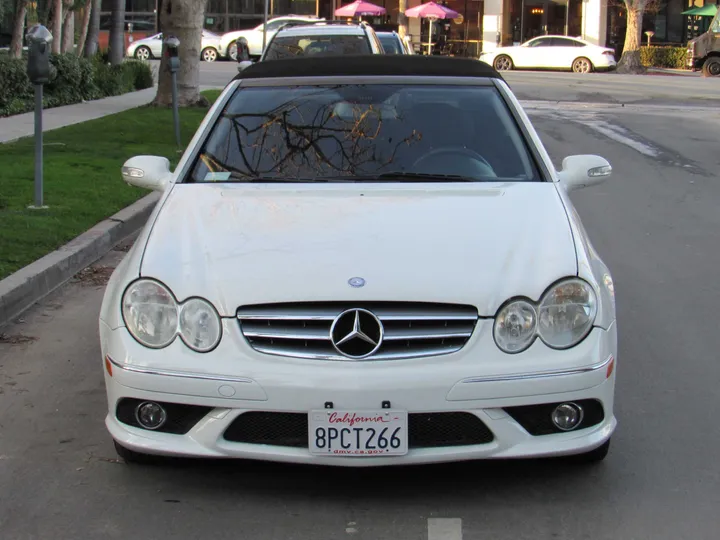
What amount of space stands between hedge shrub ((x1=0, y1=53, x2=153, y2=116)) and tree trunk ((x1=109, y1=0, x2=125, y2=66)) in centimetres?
52

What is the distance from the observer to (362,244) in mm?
4074

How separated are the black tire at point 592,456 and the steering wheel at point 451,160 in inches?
56.1

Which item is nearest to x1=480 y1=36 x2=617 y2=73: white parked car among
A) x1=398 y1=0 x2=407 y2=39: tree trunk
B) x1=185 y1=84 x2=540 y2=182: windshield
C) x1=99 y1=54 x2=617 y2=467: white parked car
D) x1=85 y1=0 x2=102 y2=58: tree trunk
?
x1=398 y1=0 x2=407 y2=39: tree trunk

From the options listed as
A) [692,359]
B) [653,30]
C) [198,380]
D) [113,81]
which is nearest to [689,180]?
[692,359]

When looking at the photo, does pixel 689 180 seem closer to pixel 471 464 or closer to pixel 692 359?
pixel 692 359

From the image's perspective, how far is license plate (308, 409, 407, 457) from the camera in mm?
3729

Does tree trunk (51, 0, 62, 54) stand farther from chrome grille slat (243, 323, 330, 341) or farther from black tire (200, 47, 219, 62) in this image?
chrome grille slat (243, 323, 330, 341)

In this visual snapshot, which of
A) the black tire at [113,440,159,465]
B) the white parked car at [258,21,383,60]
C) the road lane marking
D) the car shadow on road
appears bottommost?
the road lane marking

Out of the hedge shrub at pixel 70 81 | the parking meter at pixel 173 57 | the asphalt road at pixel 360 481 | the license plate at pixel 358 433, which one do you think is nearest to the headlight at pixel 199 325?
the license plate at pixel 358 433

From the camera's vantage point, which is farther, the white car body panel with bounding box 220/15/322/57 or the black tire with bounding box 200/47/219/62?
the black tire with bounding box 200/47/219/62

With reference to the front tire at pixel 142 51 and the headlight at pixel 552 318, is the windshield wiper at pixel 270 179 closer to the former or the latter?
the headlight at pixel 552 318

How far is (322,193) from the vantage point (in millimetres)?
4742

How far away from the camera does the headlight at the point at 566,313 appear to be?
3.87 m

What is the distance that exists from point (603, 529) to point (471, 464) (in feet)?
2.20
